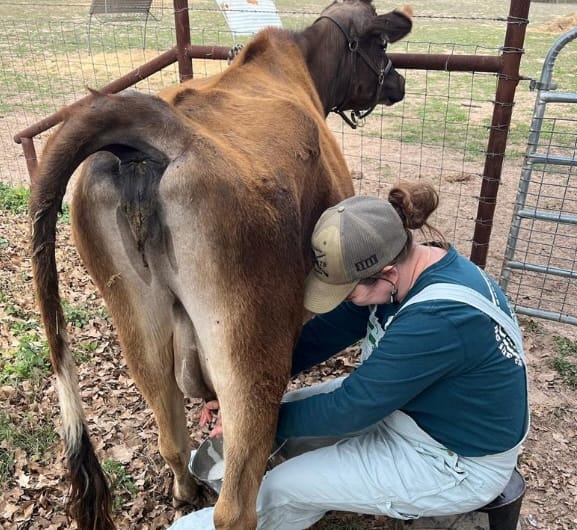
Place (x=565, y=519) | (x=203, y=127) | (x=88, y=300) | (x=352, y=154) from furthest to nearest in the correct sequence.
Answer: (x=352, y=154) → (x=88, y=300) → (x=565, y=519) → (x=203, y=127)

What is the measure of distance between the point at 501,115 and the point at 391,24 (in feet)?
3.42

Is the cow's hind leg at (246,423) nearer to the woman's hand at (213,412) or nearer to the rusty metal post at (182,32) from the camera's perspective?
the woman's hand at (213,412)

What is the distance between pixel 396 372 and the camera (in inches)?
85.8

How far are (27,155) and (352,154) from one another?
4.40 m

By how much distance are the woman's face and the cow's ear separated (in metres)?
2.66

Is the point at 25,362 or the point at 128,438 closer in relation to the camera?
the point at 128,438

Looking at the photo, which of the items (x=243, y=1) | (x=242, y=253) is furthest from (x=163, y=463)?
(x=243, y=1)

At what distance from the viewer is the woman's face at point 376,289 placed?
7.54ft

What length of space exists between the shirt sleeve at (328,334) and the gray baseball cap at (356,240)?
63 cm

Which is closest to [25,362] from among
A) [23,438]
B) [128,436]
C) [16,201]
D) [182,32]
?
[23,438]

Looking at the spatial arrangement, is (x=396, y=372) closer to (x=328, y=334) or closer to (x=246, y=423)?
(x=246, y=423)

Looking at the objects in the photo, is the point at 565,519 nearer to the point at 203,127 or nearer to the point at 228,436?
the point at 228,436

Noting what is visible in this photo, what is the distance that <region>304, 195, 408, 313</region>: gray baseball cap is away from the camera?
214 cm

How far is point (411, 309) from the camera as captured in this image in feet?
7.21
